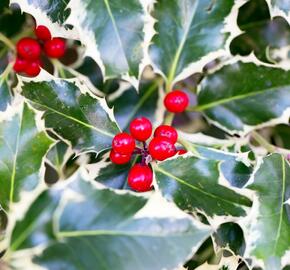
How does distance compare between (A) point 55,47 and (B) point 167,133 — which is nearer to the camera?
(B) point 167,133

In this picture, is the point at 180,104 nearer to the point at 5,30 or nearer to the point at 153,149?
the point at 153,149

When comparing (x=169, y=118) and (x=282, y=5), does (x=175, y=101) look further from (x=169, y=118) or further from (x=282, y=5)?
(x=282, y=5)

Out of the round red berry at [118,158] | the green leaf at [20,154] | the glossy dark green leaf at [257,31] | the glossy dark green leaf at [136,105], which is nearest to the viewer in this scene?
the green leaf at [20,154]

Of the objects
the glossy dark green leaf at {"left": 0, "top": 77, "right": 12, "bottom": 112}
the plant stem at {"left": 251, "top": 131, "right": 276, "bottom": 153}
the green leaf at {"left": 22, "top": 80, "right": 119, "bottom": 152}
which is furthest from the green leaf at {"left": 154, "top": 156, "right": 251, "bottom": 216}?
the glossy dark green leaf at {"left": 0, "top": 77, "right": 12, "bottom": 112}

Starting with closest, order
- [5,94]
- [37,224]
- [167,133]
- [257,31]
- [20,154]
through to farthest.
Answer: [37,224], [20,154], [167,133], [5,94], [257,31]

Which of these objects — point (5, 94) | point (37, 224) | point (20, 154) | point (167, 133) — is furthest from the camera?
point (5, 94)

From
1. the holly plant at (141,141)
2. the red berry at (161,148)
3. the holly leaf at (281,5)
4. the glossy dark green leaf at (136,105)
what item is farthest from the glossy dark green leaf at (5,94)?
the holly leaf at (281,5)

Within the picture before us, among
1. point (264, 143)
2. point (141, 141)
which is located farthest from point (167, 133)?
point (264, 143)

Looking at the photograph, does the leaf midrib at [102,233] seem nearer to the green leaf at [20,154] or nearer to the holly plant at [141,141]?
the holly plant at [141,141]
